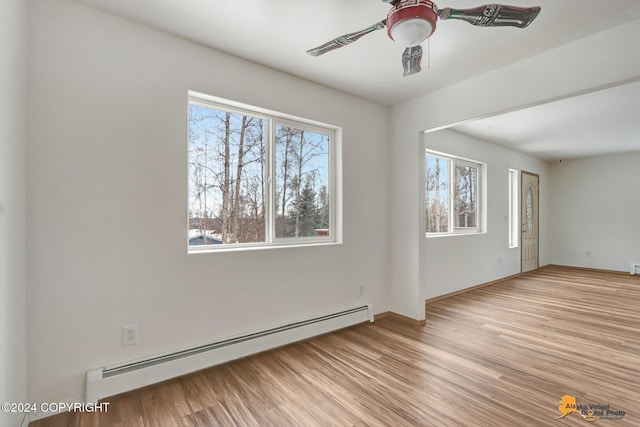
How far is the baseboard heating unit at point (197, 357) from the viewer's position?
Answer: 1.94 metres

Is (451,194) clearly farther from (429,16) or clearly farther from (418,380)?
(429,16)

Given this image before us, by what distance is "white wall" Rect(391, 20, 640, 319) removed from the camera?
7.03 ft

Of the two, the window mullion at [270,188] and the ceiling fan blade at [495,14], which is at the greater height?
the ceiling fan blade at [495,14]

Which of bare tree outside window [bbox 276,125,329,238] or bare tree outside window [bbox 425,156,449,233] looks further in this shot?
bare tree outside window [bbox 425,156,449,233]

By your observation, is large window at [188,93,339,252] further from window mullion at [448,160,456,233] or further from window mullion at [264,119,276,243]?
window mullion at [448,160,456,233]

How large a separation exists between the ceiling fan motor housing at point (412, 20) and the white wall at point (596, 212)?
7557mm

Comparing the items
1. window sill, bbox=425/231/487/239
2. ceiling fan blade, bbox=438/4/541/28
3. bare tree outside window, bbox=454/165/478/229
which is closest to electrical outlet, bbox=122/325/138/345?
ceiling fan blade, bbox=438/4/541/28

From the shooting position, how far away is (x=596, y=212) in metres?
6.71

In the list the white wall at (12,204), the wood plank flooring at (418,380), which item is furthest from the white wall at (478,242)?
the white wall at (12,204)

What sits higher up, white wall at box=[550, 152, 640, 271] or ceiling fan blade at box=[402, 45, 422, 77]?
ceiling fan blade at box=[402, 45, 422, 77]

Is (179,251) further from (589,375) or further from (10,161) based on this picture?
(589,375)

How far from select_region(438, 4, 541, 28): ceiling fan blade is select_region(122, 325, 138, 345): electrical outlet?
267 centimetres

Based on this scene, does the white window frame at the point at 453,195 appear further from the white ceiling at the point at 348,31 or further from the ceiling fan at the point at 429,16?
the ceiling fan at the point at 429,16

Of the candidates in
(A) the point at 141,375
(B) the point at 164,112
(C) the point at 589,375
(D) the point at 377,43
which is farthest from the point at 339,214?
(C) the point at 589,375
